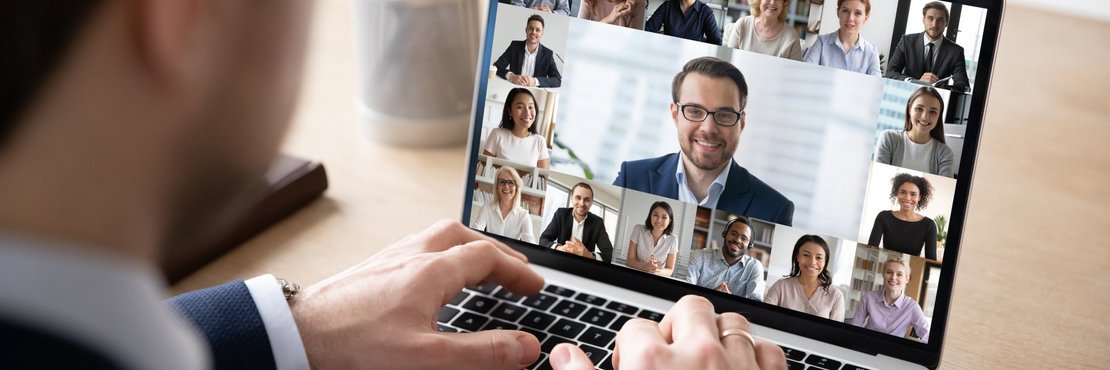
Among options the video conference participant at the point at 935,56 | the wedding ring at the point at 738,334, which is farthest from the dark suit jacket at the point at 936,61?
the wedding ring at the point at 738,334

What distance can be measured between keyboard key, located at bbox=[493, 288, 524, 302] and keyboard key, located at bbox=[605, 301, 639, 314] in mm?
78

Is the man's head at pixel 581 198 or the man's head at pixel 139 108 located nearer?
the man's head at pixel 139 108

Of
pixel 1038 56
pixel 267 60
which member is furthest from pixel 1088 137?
pixel 267 60

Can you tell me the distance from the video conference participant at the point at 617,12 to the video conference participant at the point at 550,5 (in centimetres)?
1

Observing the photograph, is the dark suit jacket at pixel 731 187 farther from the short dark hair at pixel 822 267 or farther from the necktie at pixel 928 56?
the necktie at pixel 928 56

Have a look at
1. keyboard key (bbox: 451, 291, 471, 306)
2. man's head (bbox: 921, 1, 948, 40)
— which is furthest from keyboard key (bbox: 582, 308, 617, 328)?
man's head (bbox: 921, 1, 948, 40)

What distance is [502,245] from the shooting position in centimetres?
88

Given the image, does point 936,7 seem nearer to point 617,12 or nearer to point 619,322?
point 617,12

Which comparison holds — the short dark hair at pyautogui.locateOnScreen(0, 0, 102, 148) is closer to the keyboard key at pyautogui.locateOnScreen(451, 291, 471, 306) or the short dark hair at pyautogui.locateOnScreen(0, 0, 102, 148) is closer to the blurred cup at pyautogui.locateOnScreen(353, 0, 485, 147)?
the keyboard key at pyautogui.locateOnScreen(451, 291, 471, 306)

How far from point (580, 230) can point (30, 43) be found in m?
0.58

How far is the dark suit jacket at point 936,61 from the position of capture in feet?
2.44

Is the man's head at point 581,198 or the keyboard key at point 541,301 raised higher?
the man's head at point 581,198

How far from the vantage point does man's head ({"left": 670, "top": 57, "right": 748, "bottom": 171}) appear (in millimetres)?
800

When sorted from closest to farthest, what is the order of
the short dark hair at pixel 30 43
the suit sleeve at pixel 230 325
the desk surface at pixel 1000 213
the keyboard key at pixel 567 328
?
the short dark hair at pixel 30 43
the suit sleeve at pixel 230 325
the keyboard key at pixel 567 328
the desk surface at pixel 1000 213
